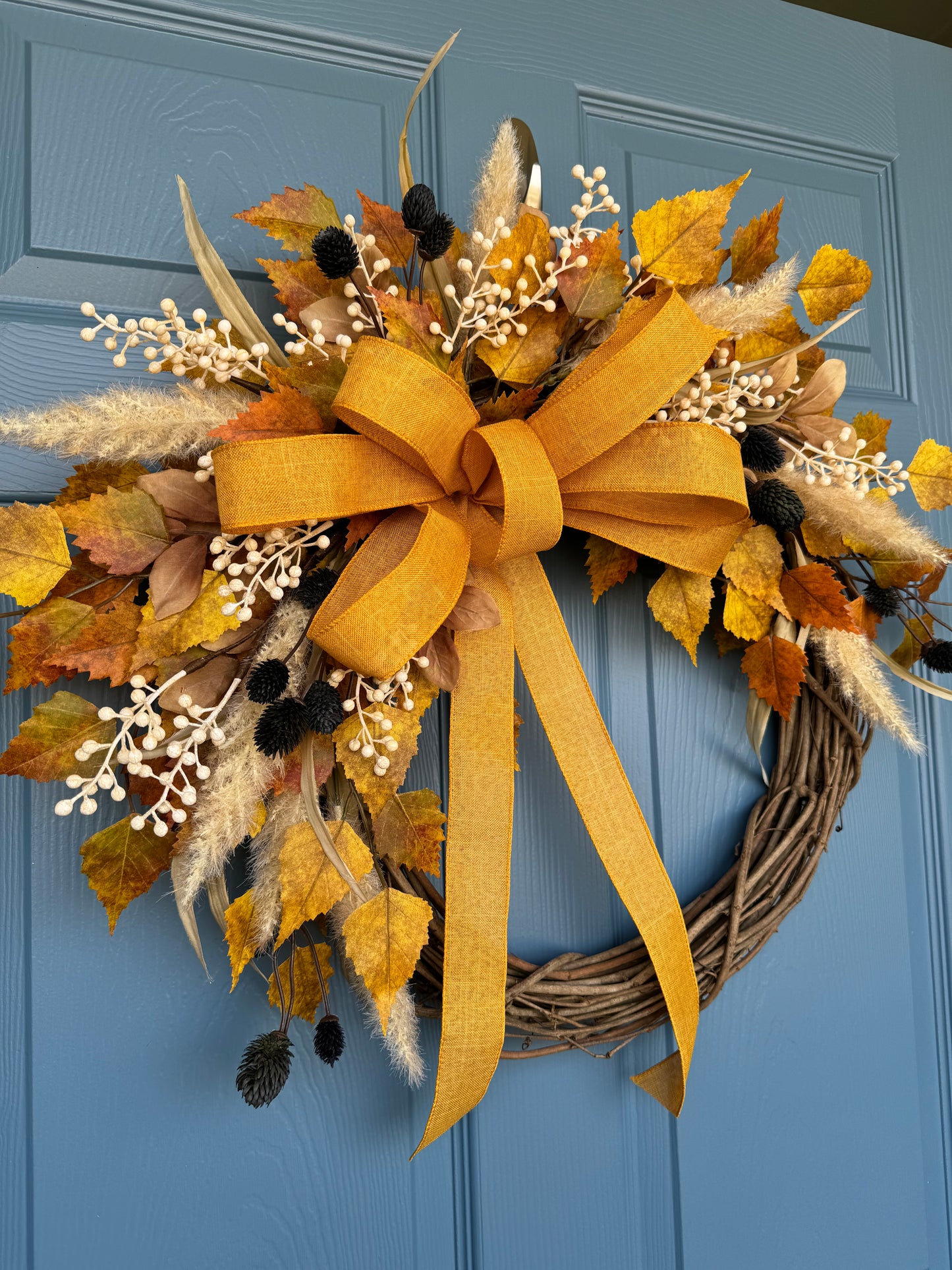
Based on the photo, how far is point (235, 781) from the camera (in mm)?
662

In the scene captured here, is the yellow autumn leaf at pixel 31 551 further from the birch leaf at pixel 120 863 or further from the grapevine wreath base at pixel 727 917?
the grapevine wreath base at pixel 727 917

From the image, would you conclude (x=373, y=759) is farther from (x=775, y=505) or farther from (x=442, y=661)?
(x=775, y=505)

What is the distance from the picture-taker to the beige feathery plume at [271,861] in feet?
2.26

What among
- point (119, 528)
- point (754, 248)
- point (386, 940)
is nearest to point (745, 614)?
point (754, 248)

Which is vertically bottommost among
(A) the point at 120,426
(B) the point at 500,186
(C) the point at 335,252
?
(A) the point at 120,426

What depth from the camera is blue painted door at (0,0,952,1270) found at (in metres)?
0.73

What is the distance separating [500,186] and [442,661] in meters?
0.39

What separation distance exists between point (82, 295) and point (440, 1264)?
850 millimetres

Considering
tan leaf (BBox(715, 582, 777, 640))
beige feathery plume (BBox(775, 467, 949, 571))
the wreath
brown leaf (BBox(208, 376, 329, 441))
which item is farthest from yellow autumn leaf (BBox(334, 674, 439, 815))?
beige feathery plume (BBox(775, 467, 949, 571))

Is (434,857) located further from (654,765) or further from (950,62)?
(950,62)

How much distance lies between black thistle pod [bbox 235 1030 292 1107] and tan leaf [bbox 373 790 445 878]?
0.49ft

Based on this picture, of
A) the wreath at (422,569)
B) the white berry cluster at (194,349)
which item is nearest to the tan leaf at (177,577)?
the wreath at (422,569)

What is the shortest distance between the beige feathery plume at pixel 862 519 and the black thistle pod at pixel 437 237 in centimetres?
36

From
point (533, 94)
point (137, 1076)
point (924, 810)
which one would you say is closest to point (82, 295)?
point (533, 94)
